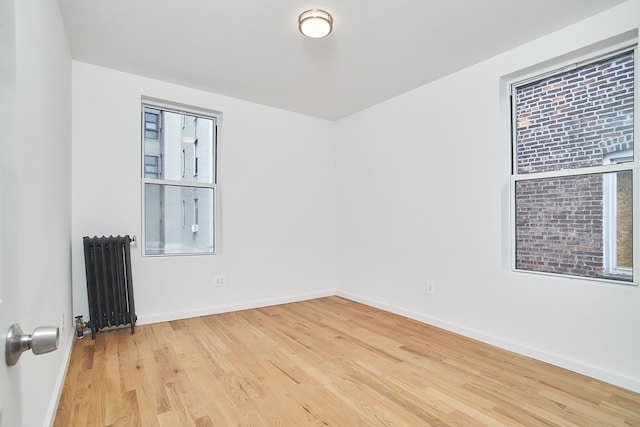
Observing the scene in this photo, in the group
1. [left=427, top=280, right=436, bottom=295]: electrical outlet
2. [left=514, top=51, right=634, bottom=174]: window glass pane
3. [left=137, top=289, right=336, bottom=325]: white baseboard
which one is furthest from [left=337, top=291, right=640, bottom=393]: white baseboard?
[left=514, top=51, right=634, bottom=174]: window glass pane

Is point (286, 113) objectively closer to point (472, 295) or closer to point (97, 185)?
point (97, 185)

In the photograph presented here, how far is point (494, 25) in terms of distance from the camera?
2.42 metres

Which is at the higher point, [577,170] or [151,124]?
[151,124]

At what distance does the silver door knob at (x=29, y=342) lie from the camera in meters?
0.55

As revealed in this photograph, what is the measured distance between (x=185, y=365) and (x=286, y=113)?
10.3ft

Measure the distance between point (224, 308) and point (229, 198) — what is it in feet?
4.13

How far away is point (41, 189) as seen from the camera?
5.41 ft

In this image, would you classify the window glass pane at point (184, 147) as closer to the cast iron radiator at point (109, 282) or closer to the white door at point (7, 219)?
the cast iron radiator at point (109, 282)

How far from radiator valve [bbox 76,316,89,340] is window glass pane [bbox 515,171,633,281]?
3.80 meters

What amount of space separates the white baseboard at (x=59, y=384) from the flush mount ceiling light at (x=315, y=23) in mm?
2740

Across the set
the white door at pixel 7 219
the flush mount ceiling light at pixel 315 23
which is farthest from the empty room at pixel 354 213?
the white door at pixel 7 219

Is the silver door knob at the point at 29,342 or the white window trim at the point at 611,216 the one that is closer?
the silver door knob at the point at 29,342

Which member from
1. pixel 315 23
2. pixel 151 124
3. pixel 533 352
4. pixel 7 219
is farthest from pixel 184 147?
pixel 533 352

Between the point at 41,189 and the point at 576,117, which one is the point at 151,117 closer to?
the point at 41,189
